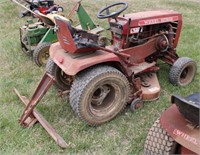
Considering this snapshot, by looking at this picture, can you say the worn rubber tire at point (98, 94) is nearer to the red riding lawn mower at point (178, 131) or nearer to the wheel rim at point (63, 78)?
the wheel rim at point (63, 78)

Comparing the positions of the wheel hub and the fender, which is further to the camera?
the wheel hub

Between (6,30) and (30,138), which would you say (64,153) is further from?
(6,30)

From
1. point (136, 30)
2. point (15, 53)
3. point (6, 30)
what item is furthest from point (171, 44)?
point (6, 30)

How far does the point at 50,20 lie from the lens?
15.5 ft

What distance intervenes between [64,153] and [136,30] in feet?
5.90

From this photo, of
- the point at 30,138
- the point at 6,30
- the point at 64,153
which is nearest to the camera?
the point at 64,153

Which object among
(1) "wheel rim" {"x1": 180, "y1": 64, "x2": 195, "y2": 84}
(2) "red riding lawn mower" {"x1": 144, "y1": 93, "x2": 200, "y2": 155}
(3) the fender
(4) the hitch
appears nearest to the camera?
(2) "red riding lawn mower" {"x1": 144, "y1": 93, "x2": 200, "y2": 155}

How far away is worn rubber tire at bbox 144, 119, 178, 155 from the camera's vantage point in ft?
7.27

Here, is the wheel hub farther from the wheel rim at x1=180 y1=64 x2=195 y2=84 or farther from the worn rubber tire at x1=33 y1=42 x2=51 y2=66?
the worn rubber tire at x1=33 y1=42 x2=51 y2=66

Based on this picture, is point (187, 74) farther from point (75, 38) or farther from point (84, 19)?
point (84, 19)

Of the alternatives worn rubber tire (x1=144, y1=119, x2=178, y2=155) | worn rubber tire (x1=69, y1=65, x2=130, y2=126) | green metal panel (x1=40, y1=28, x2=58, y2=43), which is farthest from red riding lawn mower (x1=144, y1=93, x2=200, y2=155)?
green metal panel (x1=40, y1=28, x2=58, y2=43)

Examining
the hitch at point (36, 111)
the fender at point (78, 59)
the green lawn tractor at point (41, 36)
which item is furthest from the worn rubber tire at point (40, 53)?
the hitch at point (36, 111)

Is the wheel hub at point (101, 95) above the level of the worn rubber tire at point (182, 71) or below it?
above

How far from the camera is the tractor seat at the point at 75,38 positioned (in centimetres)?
287
